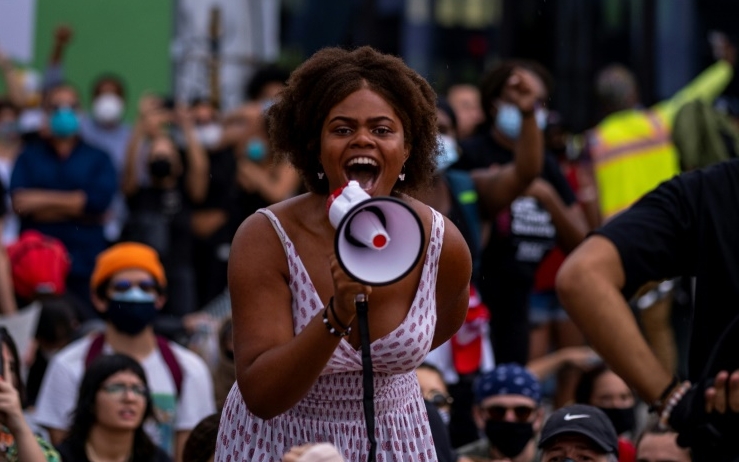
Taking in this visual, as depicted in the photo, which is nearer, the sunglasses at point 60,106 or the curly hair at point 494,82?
the curly hair at point 494,82

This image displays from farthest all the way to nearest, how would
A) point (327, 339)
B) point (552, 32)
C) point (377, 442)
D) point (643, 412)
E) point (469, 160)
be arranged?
1. point (552, 32)
2. point (643, 412)
3. point (469, 160)
4. point (377, 442)
5. point (327, 339)

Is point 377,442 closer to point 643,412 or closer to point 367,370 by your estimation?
point 367,370

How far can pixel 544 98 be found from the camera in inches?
353

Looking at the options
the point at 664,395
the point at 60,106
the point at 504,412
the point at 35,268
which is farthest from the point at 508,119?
the point at 664,395

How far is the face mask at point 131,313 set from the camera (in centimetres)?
786

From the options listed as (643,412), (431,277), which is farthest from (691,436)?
(643,412)

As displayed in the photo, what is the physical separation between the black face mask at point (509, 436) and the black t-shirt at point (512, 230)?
170 cm

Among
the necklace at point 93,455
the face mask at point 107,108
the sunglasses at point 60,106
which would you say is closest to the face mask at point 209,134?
the face mask at point 107,108

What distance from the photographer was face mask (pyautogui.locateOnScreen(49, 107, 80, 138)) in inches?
431

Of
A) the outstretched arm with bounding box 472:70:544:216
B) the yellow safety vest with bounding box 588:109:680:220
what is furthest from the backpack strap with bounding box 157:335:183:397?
the yellow safety vest with bounding box 588:109:680:220

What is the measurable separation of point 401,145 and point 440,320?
A: 525mm

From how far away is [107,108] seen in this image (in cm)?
1234

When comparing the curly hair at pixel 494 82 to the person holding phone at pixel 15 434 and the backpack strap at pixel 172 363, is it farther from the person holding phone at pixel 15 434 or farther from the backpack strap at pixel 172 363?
the person holding phone at pixel 15 434

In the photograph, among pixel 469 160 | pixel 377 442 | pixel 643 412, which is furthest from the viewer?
pixel 643 412
